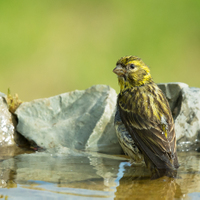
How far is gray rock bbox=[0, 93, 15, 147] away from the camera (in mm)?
5594

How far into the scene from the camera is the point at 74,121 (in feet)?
19.3

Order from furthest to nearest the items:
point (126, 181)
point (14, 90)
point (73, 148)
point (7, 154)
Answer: point (14, 90) < point (73, 148) < point (7, 154) < point (126, 181)

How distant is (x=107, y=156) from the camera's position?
521 cm

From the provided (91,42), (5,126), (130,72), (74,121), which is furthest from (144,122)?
(91,42)

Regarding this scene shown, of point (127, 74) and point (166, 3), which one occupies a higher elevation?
point (166, 3)

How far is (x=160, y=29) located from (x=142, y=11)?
0.78 metres

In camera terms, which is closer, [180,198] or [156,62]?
[180,198]

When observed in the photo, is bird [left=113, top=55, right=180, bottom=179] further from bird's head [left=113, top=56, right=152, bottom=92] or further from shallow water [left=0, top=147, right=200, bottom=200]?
shallow water [left=0, top=147, right=200, bottom=200]

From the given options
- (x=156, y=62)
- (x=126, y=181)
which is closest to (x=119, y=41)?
(x=156, y=62)

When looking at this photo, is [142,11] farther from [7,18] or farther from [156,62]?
[7,18]

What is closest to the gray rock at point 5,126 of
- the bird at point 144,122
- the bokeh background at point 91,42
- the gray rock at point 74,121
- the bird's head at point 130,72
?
the gray rock at point 74,121

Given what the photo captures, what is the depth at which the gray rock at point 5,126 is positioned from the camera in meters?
5.59

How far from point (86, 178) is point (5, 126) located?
2024 millimetres

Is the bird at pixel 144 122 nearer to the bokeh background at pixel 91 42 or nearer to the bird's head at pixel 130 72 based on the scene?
the bird's head at pixel 130 72
